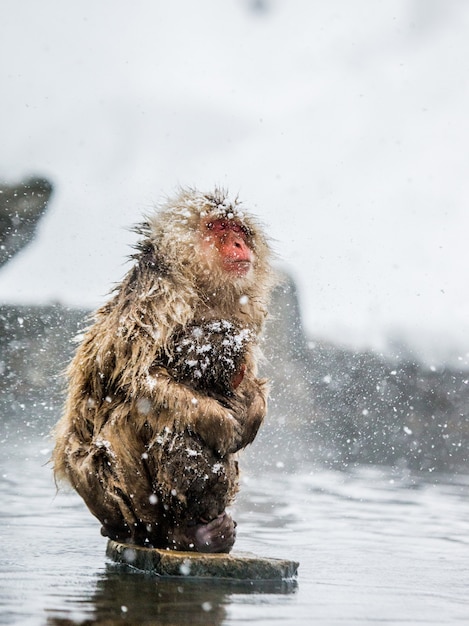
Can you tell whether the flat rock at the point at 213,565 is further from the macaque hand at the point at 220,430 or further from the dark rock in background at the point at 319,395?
the dark rock in background at the point at 319,395

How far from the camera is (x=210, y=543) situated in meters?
3.60

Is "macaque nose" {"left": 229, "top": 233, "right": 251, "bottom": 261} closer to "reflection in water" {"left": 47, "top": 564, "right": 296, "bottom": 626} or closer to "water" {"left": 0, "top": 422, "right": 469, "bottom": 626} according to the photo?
"water" {"left": 0, "top": 422, "right": 469, "bottom": 626}

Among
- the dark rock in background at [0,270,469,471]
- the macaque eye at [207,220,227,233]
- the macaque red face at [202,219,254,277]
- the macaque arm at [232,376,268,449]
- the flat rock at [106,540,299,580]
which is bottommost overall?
the flat rock at [106,540,299,580]

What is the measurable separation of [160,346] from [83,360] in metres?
0.37

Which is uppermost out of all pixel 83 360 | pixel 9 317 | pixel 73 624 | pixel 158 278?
Result: pixel 9 317

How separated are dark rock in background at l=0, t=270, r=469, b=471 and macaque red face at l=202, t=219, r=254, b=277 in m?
10.4

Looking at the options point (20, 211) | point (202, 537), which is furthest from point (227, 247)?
point (20, 211)

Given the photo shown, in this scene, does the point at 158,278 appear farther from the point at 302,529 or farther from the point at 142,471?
the point at 302,529

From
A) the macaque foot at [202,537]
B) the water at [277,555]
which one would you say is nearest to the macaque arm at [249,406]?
the macaque foot at [202,537]

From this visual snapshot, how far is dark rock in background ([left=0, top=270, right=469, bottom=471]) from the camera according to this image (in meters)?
15.3

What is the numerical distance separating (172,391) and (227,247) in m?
0.64

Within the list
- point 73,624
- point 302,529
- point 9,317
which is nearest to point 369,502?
point 302,529

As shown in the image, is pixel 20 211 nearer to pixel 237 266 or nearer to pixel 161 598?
pixel 237 266

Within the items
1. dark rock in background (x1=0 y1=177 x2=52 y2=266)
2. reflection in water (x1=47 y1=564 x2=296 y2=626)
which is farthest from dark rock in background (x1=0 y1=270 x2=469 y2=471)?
reflection in water (x1=47 y1=564 x2=296 y2=626)
